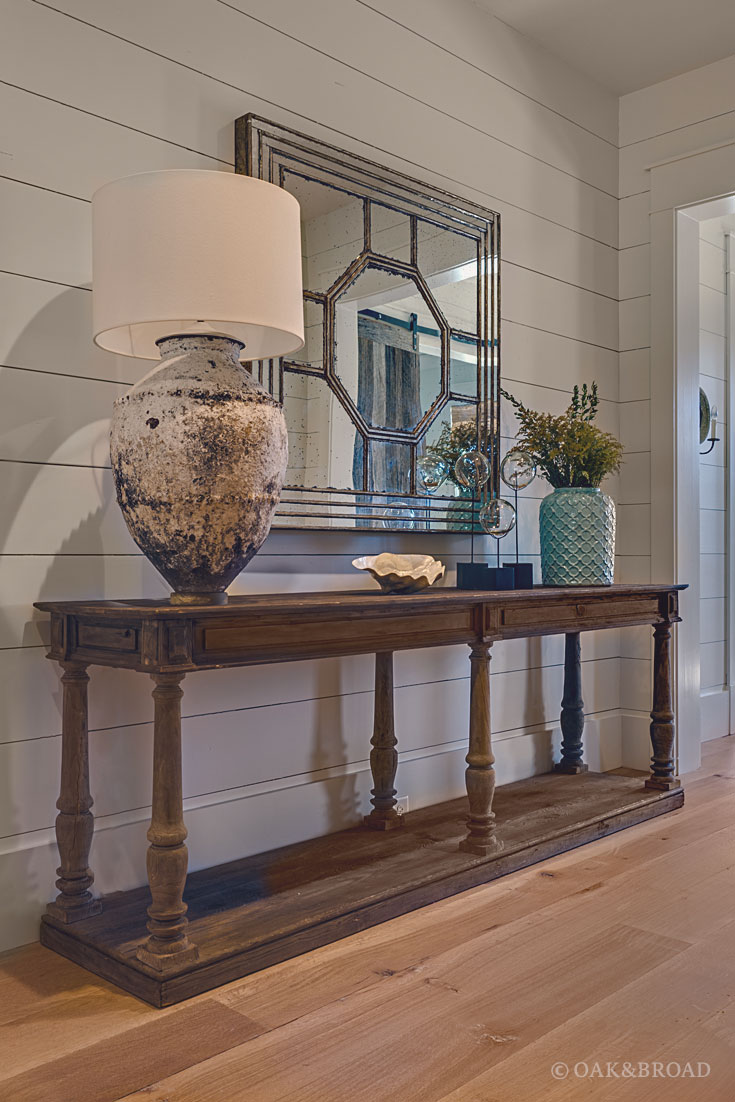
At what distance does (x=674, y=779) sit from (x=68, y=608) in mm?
2013

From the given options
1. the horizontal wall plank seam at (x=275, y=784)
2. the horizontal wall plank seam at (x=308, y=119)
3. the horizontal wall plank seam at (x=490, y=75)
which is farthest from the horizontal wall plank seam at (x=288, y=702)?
the horizontal wall plank seam at (x=490, y=75)

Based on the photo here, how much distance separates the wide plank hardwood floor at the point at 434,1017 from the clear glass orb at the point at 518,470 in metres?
1.19

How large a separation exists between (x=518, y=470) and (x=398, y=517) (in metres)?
0.42

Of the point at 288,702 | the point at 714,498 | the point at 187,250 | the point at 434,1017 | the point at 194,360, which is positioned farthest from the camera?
the point at 714,498

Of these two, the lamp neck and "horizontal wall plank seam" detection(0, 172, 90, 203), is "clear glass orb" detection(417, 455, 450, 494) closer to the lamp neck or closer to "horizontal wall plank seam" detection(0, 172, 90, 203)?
the lamp neck

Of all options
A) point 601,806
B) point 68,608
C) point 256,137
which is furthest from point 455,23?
point 601,806

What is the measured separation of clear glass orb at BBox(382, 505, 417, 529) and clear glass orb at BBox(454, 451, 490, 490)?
202 mm

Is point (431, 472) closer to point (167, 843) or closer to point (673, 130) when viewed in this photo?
point (167, 843)

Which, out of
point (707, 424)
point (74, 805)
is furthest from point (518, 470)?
point (707, 424)

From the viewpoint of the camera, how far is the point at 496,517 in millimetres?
2691

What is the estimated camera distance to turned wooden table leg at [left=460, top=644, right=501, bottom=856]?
88.9 inches

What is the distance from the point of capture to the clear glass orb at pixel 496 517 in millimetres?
2691

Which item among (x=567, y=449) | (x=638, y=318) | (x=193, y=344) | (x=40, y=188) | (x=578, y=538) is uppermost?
(x=638, y=318)

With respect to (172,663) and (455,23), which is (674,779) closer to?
(172,663)
